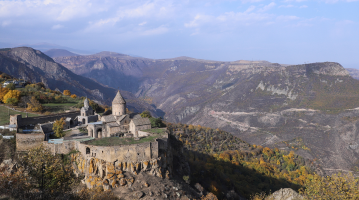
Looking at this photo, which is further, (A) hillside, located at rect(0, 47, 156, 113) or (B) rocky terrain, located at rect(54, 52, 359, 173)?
(A) hillside, located at rect(0, 47, 156, 113)

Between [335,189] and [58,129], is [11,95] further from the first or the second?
[335,189]

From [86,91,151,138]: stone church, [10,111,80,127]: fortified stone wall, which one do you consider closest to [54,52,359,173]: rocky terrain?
[86,91,151,138]: stone church

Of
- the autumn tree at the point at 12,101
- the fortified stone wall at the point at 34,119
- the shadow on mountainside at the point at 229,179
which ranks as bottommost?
the shadow on mountainside at the point at 229,179

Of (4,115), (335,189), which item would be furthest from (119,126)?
(335,189)

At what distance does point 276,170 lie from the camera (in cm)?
7631

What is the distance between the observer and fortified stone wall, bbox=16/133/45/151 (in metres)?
30.8

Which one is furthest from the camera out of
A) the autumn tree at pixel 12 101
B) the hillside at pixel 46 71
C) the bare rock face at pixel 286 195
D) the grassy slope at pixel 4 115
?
the hillside at pixel 46 71

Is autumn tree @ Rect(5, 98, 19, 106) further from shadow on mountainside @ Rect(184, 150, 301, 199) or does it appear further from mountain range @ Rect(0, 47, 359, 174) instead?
mountain range @ Rect(0, 47, 359, 174)

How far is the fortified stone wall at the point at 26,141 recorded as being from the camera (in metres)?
Answer: 30.8

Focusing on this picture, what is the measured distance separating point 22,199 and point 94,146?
10.5 m

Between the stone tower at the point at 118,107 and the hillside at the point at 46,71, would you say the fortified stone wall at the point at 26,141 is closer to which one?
the stone tower at the point at 118,107

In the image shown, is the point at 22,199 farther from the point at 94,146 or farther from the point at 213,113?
the point at 213,113

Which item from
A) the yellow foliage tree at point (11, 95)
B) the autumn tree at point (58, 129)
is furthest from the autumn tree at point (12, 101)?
the autumn tree at point (58, 129)

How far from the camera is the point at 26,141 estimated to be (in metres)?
31.0
